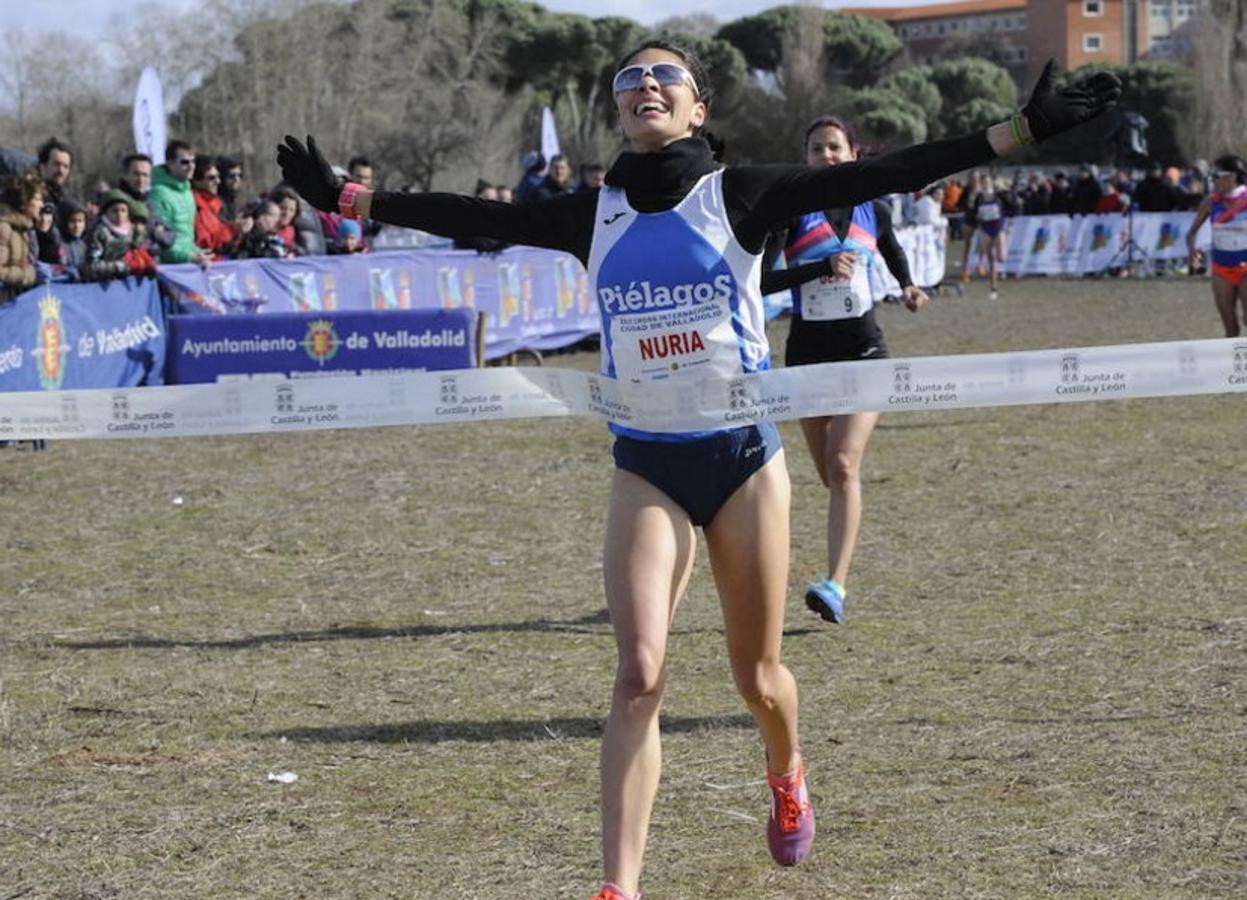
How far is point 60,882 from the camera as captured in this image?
197 inches

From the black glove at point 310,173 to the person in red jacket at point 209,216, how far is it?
13018 mm

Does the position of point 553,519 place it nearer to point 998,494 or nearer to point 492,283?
point 998,494

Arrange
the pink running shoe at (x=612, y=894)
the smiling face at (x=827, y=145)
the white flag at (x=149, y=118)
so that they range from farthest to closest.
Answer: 1. the white flag at (x=149, y=118)
2. the smiling face at (x=827, y=145)
3. the pink running shoe at (x=612, y=894)

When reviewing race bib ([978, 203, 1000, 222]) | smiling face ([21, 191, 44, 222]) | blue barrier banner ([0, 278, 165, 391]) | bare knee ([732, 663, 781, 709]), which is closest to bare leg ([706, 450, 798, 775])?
bare knee ([732, 663, 781, 709])

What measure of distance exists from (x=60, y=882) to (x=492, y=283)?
51.2ft

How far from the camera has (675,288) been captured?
4527 mm

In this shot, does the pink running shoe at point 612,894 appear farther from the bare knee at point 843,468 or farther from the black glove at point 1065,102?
the bare knee at point 843,468

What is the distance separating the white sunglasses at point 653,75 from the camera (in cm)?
461

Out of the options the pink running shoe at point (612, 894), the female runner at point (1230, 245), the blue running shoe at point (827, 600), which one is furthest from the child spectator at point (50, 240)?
the pink running shoe at point (612, 894)

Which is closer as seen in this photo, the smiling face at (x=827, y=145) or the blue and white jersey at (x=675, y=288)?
the blue and white jersey at (x=675, y=288)

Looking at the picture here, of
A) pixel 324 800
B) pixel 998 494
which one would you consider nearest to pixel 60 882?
pixel 324 800

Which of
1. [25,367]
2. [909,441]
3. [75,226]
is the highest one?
[75,226]

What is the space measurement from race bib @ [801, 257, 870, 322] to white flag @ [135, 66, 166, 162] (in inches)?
503

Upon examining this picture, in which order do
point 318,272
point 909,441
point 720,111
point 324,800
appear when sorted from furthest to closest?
point 720,111, point 318,272, point 909,441, point 324,800
